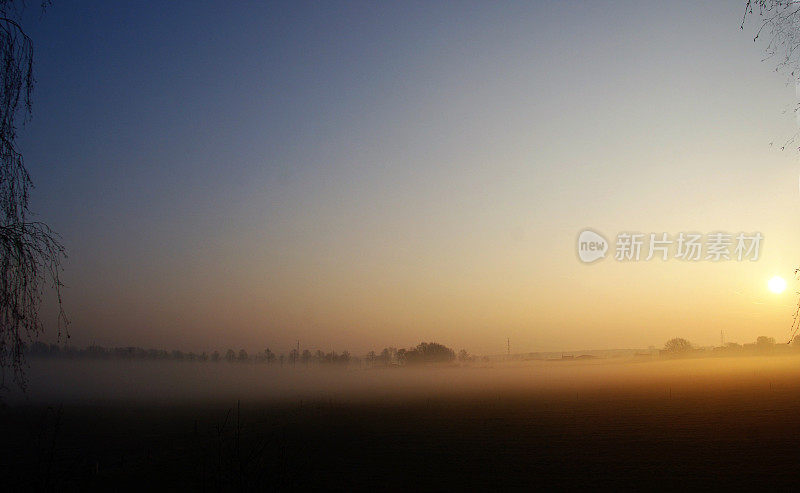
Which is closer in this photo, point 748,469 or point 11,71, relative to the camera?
point 11,71

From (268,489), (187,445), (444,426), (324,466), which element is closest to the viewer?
(268,489)

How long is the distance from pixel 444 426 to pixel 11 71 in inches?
1543

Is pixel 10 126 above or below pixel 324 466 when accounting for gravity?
→ above

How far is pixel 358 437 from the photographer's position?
35719mm

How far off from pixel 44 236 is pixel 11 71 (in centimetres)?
196

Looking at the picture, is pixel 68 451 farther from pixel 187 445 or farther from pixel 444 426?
pixel 444 426

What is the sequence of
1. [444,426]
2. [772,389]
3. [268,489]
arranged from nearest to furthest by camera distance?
[268,489], [444,426], [772,389]

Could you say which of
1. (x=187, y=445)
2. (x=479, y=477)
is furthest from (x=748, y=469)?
(x=187, y=445)

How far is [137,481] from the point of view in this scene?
21594 millimetres

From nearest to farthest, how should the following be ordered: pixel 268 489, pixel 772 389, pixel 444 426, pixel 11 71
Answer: pixel 11 71, pixel 268 489, pixel 444 426, pixel 772 389

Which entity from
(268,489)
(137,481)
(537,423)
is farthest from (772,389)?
(268,489)

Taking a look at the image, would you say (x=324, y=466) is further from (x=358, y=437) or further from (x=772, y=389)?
(x=772, y=389)

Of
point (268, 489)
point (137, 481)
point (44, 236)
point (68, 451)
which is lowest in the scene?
point (68, 451)

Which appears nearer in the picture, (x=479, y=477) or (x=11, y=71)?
(x=11, y=71)
